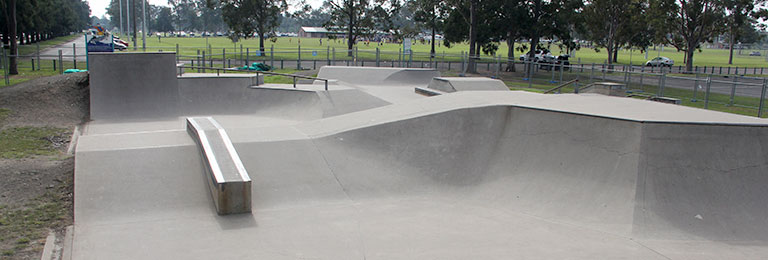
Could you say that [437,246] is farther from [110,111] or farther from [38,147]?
[110,111]

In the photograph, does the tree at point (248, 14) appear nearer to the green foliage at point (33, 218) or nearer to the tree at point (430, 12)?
the tree at point (430, 12)

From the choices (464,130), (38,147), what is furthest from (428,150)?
(38,147)

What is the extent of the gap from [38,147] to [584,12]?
34.0 meters

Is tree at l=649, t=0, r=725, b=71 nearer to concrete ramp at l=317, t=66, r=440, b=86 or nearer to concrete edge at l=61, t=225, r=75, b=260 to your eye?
concrete ramp at l=317, t=66, r=440, b=86

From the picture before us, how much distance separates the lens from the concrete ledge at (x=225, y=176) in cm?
772

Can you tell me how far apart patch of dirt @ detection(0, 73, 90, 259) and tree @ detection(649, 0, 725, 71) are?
3412cm

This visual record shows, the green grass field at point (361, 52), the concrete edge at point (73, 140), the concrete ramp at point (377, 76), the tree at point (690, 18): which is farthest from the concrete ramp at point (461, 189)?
the tree at point (690, 18)

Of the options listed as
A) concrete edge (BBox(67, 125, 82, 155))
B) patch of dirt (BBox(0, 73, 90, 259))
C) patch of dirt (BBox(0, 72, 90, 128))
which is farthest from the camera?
patch of dirt (BBox(0, 72, 90, 128))

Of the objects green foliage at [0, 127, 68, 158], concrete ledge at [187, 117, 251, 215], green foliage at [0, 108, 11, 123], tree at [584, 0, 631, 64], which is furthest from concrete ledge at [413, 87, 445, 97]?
tree at [584, 0, 631, 64]

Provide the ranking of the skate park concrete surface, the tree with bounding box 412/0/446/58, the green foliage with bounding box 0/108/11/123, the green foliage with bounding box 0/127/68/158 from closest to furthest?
the skate park concrete surface
the green foliage with bounding box 0/127/68/158
the green foliage with bounding box 0/108/11/123
the tree with bounding box 412/0/446/58

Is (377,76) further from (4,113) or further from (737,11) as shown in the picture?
(737,11)

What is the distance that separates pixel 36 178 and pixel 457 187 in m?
7.25

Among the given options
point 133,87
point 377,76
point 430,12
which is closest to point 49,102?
point 133,87

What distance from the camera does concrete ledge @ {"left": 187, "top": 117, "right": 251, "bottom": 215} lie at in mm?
7723
